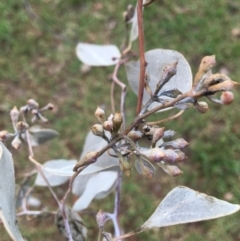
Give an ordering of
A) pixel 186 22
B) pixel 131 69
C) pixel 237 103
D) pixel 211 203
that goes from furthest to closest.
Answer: pixel 186 22, pixel 237 103, pixel 131 69, pixel 211 203

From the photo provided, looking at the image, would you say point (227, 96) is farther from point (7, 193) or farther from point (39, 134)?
point (39, 134)

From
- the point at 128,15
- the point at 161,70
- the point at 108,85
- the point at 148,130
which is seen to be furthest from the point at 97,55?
the point at 108,85

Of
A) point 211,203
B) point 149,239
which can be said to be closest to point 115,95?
point 149,239

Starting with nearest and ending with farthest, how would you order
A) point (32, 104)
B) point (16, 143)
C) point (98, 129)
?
point (98, 129)
point (16, 143)
point (32, 104)

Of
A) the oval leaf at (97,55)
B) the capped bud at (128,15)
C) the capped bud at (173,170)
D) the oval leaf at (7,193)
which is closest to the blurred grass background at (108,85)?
the oval leaf at (97,55)

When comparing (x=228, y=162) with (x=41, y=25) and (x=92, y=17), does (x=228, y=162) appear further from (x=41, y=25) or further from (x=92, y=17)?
(x=41, y=25)

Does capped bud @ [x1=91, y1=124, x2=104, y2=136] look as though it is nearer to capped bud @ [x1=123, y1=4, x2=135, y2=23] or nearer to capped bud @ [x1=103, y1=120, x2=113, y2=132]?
capped bud @ [x1=103, y1=120, x2=113, y2=132]
